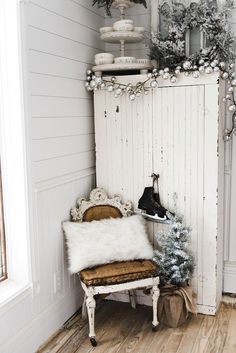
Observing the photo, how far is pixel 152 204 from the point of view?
2.99 m

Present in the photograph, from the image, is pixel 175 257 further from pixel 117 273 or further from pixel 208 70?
pixel 208 70

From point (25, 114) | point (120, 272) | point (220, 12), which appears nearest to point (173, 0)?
point (220, 12)

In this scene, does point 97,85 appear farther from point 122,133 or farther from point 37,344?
point 37,344

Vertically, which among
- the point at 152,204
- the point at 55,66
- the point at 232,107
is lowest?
the point at 152,204

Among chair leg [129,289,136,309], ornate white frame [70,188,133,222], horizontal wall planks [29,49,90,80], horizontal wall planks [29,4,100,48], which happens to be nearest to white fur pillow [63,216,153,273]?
ornate white frame [70,188,133,222]

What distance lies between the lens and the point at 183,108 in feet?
9.52

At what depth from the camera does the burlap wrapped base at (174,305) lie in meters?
2.80

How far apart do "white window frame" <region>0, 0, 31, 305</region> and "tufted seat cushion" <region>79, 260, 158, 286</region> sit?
36 cm

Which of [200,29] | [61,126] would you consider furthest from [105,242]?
[200,29]

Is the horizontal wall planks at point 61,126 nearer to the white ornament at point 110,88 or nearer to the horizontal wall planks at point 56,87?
the horizontal wall planks at point 56,87

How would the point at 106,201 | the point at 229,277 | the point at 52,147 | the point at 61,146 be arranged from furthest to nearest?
the point at 229,277
the point at 106,201
the point at 61,146
the point at 52,147

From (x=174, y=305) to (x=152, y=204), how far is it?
67 centimetres

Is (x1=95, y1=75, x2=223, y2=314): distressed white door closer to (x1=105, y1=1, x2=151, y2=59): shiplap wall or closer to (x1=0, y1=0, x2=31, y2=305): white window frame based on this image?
(x1=105, y1=1, x2=151, y2=59): shiplap wall

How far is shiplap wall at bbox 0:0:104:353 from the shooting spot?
247 centimetres
